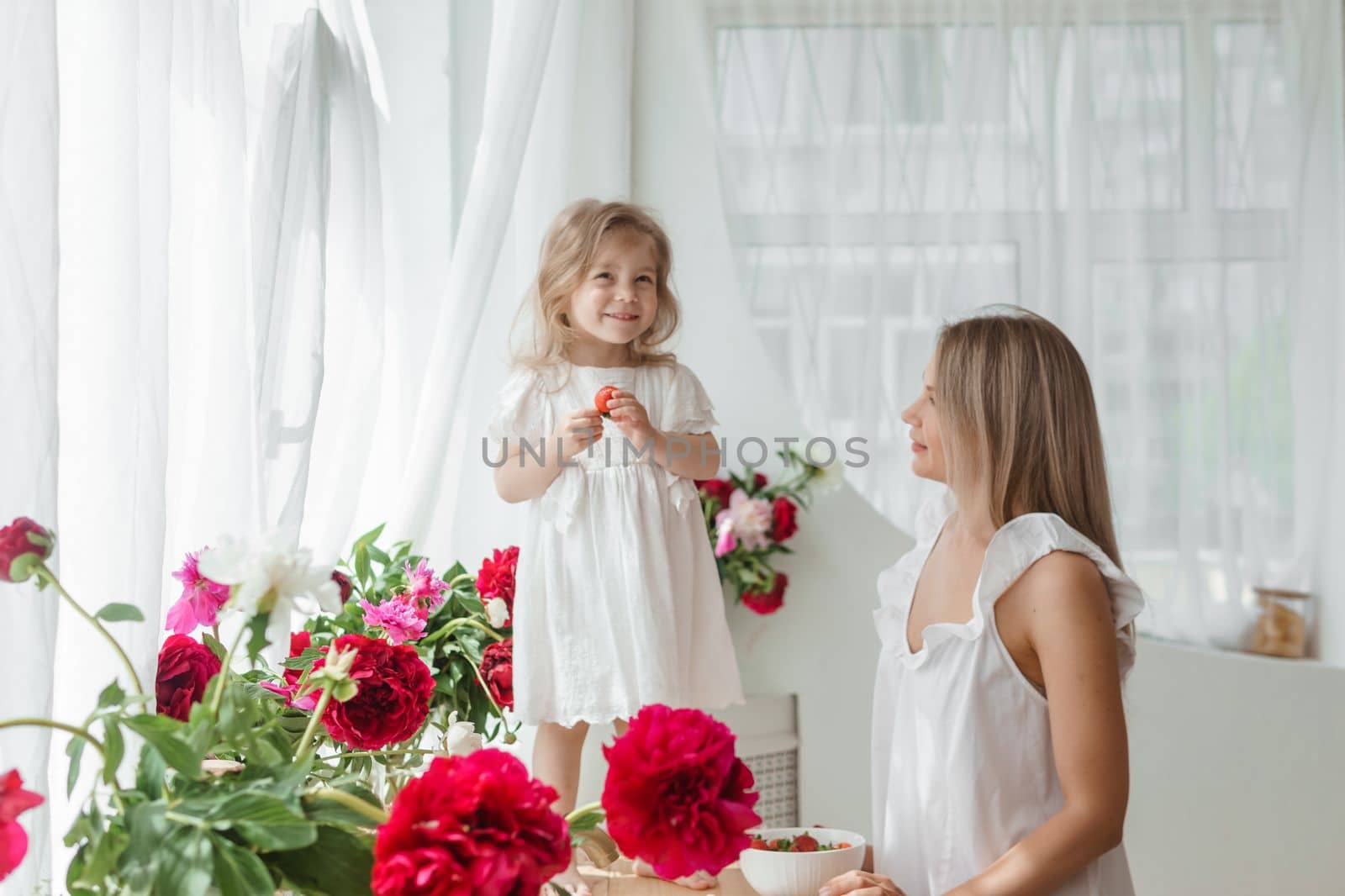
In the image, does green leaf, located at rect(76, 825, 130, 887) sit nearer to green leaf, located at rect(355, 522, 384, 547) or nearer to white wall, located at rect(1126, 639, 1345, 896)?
green leaf, located at rect(355, 522, 384, 547)

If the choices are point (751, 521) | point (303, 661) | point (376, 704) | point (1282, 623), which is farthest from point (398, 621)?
point (1282, 623)

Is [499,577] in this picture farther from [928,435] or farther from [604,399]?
[928,435]

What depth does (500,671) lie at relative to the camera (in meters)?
1.75

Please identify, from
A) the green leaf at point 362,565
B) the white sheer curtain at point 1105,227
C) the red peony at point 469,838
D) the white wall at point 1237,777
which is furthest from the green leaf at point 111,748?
the white wall at point 1237,777

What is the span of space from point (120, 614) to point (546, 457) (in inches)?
47.8

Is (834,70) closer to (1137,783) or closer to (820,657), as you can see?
(820,657)

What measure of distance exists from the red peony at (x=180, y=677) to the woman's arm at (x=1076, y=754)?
0.71 metres

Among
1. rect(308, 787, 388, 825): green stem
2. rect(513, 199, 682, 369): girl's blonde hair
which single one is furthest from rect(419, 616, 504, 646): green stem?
rect(308, 787, 388, 825): green stem

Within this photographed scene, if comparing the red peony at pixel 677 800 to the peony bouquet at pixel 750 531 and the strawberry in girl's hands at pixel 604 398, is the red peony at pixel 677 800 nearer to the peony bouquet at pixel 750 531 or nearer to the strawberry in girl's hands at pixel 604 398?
the strawberry in girl's hands at pixel 604 398

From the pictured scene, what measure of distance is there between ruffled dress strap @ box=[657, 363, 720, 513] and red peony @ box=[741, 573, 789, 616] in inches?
24.8

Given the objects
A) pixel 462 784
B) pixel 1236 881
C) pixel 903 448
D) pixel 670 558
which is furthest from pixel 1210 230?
pixel 462 784

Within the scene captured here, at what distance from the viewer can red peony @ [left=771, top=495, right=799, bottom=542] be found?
8.01 ft

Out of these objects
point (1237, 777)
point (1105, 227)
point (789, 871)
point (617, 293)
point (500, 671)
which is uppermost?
point (1105, 227)

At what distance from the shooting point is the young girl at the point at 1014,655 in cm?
109
